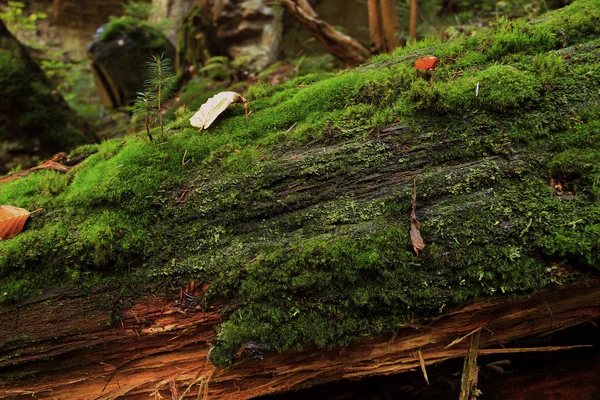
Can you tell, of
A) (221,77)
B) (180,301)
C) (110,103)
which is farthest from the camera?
(110,103)

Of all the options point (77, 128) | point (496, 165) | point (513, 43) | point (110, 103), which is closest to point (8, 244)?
point (496, 165)

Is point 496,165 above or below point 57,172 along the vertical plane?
below

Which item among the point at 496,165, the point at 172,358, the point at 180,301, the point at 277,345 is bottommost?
the point at 172,358

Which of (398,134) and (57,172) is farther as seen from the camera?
(57,172)

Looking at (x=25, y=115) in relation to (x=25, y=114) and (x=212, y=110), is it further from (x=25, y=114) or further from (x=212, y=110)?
(x=212, y=110)

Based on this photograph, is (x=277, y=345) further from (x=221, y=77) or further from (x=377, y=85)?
(x=221, y=77)

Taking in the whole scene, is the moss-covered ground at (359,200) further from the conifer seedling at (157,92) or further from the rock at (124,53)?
the rock at (124,53)
